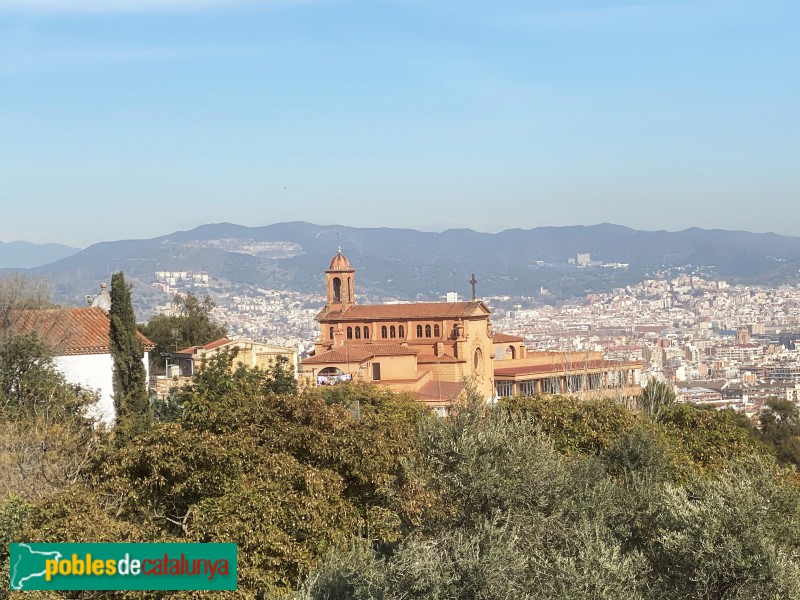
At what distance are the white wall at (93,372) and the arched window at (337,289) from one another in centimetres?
3602

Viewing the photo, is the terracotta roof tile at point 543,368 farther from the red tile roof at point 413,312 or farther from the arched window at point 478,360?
the red tile roof at point 413,312

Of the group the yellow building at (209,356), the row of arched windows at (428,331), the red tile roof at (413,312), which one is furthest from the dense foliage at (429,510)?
the row of arched windows at (428,331)

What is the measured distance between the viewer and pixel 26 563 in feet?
44.9

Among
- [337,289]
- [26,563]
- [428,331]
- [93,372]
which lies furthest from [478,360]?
[26,563]

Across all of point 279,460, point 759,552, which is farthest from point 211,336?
point 759,552

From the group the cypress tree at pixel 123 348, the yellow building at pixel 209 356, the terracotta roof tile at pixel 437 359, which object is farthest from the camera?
the terracotta roof tile at pixel 437 359

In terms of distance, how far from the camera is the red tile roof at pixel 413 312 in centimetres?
6394

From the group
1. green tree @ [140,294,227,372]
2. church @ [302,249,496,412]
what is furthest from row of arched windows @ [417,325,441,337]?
green tree @ [140,294,227,372]

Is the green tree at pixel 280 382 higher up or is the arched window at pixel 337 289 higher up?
the arched window at pixel 337 289

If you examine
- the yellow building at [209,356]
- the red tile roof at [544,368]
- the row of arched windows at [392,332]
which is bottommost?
the red tile roof at [544,368]

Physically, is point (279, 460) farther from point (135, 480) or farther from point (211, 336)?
point (211, 336)

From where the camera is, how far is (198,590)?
46.2ft

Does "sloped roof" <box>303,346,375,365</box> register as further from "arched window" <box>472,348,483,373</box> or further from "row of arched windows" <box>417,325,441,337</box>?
"arched window" <box>472,348,483,373</box>

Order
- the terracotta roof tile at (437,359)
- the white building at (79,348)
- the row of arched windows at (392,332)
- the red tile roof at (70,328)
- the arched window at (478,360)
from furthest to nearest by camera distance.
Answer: the row of arched windows at (392,332), the arched window at (478,360), the terracotta roof tile at (437,359), the red tile roof at (70,328), the white building at (79,348)
